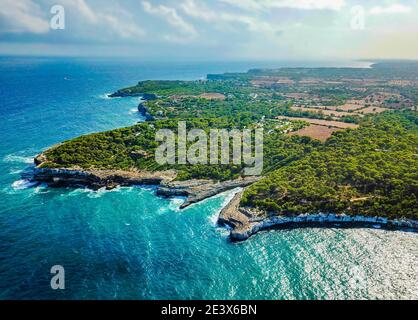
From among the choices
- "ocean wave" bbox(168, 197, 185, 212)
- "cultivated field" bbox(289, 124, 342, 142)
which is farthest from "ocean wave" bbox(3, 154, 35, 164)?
"cultivated field" bbox(289, 124, 342, 142)

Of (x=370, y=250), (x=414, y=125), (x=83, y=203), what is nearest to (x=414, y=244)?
(x=370, y=250)

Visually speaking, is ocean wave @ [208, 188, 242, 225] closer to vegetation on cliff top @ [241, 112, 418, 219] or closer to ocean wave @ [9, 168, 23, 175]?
vegetation on cliff top @ [241, 112, 418, 219]

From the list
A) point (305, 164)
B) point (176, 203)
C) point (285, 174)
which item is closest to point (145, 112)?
point (176, 203)

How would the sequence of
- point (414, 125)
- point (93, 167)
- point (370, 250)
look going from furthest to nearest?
point (414, 125)
point (93, 167)
point (370, 250)

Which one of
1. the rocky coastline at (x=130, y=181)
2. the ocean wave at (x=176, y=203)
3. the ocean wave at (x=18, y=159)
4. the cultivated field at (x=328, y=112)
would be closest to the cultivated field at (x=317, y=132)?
the cultivated field at (x=328, y=112)

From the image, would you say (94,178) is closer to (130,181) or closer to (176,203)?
(130,181)
